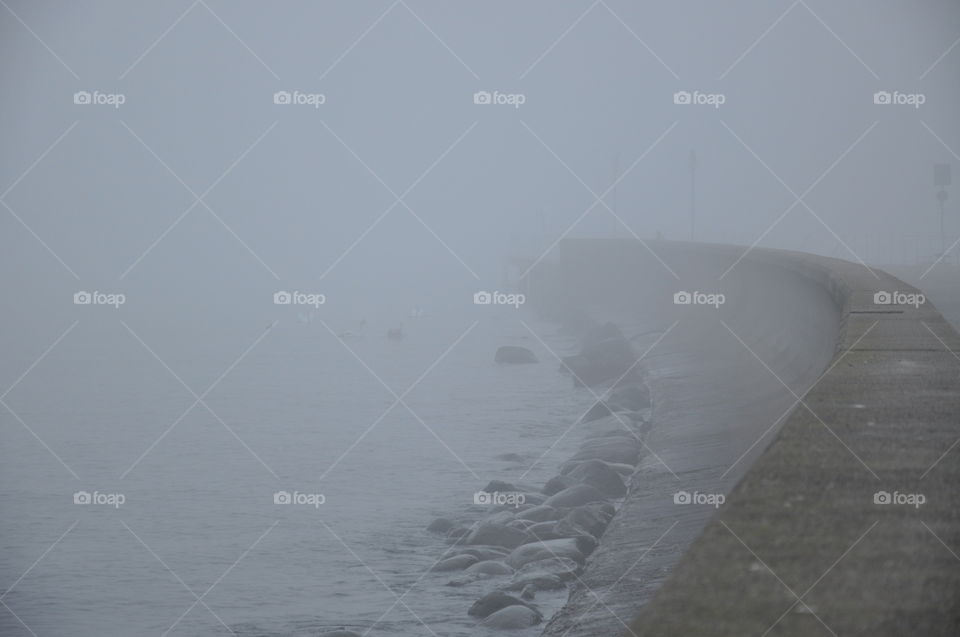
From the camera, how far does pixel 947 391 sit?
7.34 m

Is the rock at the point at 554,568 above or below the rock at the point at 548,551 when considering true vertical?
below

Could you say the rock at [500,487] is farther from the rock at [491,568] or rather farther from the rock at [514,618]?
the rock at [514,618]

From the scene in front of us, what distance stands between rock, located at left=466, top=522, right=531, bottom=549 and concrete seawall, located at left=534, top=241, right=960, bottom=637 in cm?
116

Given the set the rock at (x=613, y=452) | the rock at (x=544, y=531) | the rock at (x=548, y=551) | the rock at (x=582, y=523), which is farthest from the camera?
the rock at (x=613, y=452)

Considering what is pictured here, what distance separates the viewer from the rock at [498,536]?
13.9m

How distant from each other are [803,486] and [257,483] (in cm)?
1655

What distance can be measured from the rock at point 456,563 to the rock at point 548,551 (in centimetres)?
52

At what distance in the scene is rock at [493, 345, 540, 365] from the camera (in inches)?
1501

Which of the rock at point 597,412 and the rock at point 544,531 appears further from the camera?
→ the rock at point 597,412

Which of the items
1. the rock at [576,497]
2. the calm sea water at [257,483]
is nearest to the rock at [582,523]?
the rock at [576,497]

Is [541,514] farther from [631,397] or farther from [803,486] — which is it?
[631,397]

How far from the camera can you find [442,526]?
1590cm

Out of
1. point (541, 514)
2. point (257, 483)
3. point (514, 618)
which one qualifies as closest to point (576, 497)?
point (541, 514)

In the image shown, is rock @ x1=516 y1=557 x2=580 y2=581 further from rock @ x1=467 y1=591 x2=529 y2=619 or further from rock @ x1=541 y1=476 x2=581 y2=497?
rock @ x1=541 y1=476 x2=581 y2=497
